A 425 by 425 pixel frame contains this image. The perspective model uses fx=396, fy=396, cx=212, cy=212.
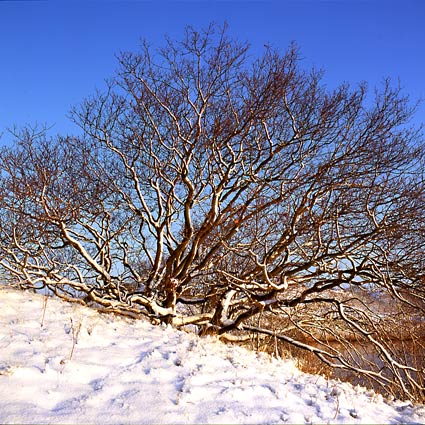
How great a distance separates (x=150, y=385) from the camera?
12.7 feet

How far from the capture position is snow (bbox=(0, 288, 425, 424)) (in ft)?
10.7

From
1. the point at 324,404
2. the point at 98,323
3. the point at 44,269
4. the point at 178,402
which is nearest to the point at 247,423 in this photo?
the point at 178,402

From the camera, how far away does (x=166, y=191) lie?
411 inches

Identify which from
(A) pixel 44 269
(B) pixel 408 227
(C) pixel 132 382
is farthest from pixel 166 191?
(C) pixel 132 382

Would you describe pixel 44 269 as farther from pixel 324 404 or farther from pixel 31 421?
pixel 324 404

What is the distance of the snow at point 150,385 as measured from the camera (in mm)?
3271

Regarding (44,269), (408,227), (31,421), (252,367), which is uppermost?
(408,227)

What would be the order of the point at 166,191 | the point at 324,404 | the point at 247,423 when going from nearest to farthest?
the point at 247,423, the point at 324,404, the point at 166,191

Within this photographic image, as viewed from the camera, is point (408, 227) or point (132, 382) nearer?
point (132, 382)

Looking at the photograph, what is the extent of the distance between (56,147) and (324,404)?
325 inches

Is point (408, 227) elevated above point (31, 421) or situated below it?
above

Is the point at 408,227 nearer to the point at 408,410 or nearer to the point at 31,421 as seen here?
the point at 408,410

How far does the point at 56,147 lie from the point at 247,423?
27.0 feet

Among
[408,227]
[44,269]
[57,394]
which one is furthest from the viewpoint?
[44,269]
